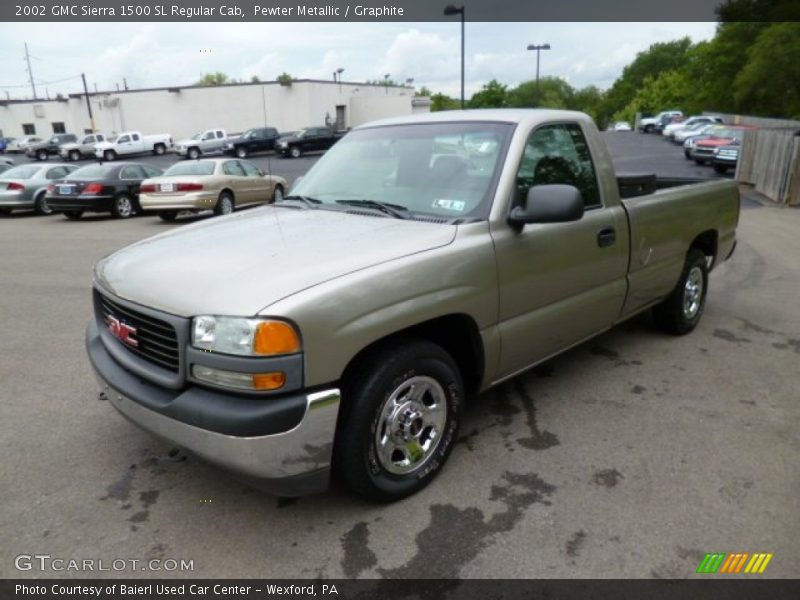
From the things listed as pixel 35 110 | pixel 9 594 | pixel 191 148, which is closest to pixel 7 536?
pixel 9 594

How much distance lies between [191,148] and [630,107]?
8188 cm

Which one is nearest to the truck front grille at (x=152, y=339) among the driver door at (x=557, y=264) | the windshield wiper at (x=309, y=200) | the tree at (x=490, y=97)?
the windshield wiper at (x=309, y=200)

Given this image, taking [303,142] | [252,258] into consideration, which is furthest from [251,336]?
[303,142]

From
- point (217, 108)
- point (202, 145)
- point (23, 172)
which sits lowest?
point (202, 145)

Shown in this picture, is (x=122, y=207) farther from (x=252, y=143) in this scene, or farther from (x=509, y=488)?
(x=252, y=143)

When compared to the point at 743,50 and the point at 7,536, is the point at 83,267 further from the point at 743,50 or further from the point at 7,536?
the point at 743,50

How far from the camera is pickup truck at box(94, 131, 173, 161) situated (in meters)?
42.1

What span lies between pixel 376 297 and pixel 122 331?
4.23 feet

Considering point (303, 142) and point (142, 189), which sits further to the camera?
point (303, 142)

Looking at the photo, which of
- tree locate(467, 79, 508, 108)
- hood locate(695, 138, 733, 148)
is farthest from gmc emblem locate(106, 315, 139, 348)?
tree locate(467, 79, 508, 108)

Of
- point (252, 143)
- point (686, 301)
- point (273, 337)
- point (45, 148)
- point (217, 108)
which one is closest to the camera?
point (273, 337)

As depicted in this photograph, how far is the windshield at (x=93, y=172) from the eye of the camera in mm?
15078

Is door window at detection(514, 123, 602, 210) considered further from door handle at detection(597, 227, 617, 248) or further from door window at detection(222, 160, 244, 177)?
door window at detection(222, 160, 244, 177)

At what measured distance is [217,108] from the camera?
54375mm
